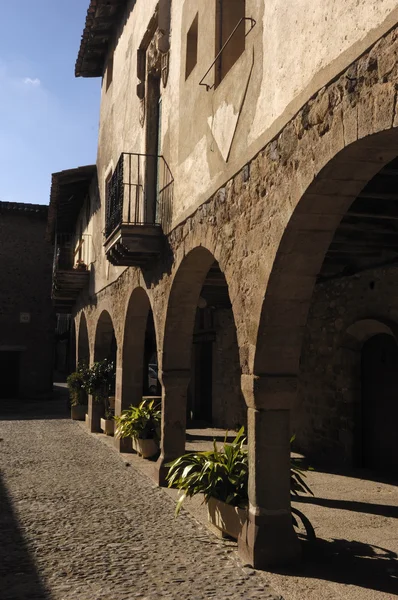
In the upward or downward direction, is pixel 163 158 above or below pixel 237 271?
above

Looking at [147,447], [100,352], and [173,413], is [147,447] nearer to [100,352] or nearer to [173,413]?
[173,413]

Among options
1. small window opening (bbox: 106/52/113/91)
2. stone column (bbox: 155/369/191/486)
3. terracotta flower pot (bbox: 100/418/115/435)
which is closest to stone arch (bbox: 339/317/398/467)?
stone column (bbox: 155/369/191/486)

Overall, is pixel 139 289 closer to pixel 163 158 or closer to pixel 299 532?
pixel 163 158

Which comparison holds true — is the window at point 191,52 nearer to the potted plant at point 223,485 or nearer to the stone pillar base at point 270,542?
the potted plant at point 223,485

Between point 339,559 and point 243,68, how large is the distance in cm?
425

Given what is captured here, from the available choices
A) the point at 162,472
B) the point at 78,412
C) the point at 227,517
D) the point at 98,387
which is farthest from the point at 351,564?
the point at 78,412

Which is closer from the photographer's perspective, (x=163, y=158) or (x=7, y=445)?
(x=163, y=158)

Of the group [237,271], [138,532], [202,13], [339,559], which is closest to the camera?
[339,559]

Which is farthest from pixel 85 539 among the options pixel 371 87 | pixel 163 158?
pixel 163 158

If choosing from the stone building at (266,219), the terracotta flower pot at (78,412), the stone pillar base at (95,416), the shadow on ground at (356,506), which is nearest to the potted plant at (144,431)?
the stone building at (266,219)

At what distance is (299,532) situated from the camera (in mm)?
5395

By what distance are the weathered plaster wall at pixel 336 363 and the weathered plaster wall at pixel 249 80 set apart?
2667mm

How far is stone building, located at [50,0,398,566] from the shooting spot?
367 cm

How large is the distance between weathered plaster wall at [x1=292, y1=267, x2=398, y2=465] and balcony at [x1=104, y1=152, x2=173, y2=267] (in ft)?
8.72
